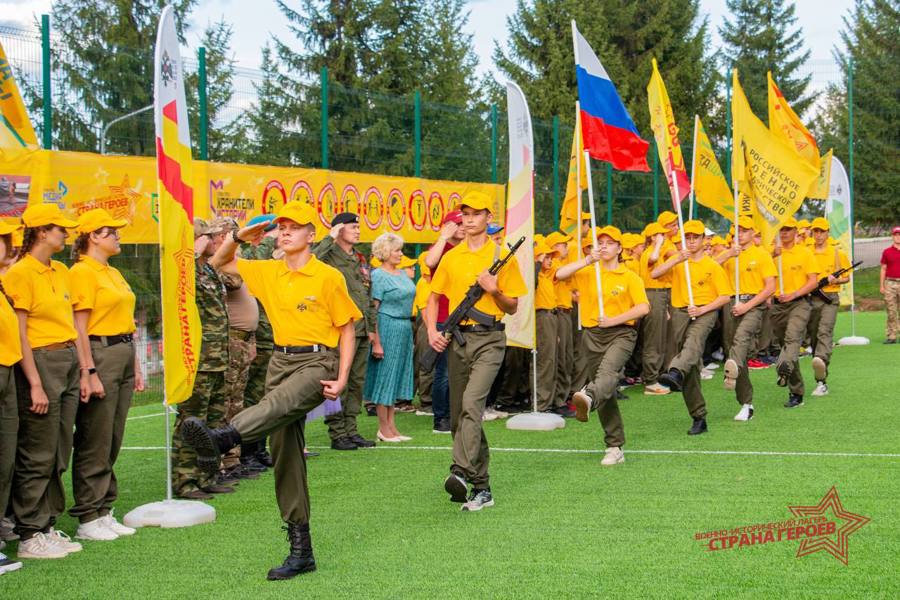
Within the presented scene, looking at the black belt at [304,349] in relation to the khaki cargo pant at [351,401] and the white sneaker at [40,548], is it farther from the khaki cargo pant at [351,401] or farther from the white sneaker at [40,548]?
the khaki cargo pant at [351,401]

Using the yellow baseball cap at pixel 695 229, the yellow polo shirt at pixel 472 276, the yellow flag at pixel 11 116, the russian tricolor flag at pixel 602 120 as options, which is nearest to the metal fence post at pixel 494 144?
the russian tricolor flag at pixel 602 120

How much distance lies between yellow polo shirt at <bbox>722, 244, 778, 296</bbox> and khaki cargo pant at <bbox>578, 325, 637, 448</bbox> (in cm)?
298

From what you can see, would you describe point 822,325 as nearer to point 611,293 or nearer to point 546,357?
point 546,357

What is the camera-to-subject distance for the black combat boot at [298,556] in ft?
19.4

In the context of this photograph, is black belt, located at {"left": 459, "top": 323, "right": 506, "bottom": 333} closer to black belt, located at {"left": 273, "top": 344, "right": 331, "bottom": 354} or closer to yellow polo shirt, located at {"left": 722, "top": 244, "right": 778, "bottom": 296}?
black belt, located at {"left": 273, "top": 344, "right": 331, "bottom": 354}

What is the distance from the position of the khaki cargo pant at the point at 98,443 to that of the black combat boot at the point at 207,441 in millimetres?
1673

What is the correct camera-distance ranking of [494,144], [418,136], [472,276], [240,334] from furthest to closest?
[494,144] → [418,136] → [240,334] → [472,276]

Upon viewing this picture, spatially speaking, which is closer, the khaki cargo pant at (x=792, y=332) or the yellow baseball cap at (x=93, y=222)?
the yellow baseball cap at (x=93, y=222)

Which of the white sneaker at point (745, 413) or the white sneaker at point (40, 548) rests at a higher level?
the white sneaker at point (745, 413)

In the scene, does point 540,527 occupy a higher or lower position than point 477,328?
lower

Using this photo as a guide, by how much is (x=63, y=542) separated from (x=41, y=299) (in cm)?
144

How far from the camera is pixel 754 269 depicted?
12.4 meters

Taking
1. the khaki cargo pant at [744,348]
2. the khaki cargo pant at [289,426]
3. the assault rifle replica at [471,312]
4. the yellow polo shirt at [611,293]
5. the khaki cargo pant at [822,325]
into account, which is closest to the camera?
the khaki cargo pant at [289,426]

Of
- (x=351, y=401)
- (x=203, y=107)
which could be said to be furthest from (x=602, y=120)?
(x=203, y=107)
